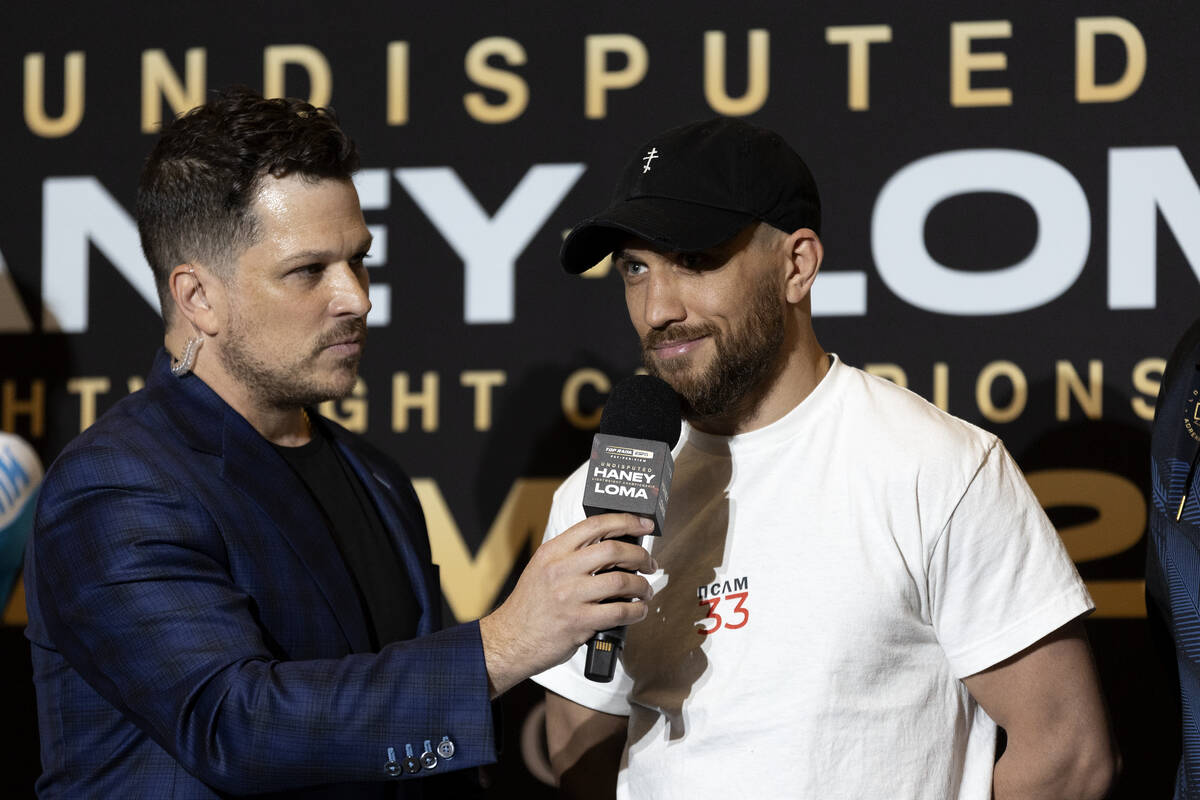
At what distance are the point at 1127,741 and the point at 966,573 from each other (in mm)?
1127

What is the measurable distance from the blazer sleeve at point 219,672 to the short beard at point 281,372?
272 mm

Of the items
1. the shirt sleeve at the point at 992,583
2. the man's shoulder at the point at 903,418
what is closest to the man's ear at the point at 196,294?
the man's shoulder at the point at 903,418

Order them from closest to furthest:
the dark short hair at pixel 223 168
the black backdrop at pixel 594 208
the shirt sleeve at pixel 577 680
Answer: the dark short hair at pixel 223 168 < the shirt sleeve at pixel 577 680 < the black backdrop at pixel 594 208

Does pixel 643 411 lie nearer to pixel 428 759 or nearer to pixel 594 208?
pixel 428 759

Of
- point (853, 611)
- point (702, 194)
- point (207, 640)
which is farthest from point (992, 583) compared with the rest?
point (207, 640)

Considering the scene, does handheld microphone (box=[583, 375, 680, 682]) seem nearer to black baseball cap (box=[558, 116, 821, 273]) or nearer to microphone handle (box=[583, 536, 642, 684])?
microphone handle (box=[583, 536, 642, 684])

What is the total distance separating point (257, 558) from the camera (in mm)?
1854

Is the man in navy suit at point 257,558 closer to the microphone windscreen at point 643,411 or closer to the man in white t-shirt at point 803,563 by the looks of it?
the microphone windscreen at point 643,411

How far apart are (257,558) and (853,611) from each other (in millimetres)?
823

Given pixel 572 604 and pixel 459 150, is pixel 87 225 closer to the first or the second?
pixel 459 150

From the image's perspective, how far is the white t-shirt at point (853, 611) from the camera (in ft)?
5.87

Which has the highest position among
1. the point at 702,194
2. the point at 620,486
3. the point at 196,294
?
the point at 702,194

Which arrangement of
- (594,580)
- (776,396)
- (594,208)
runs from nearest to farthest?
(594,580), (776,396), (594,208)

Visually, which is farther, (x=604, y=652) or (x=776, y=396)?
(x=776, y=396)
